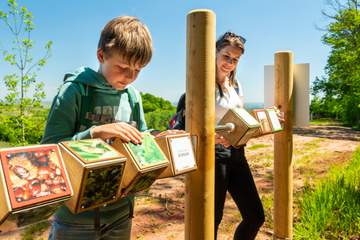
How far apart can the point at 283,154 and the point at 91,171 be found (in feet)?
6.36

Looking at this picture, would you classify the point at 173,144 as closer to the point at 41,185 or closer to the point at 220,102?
the point at 41,185

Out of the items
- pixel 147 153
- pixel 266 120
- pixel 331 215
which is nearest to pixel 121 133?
pixel 147 153

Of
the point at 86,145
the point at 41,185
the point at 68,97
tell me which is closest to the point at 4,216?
the point at 41,185

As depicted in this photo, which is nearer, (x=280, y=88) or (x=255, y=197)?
(x=255, y=197)

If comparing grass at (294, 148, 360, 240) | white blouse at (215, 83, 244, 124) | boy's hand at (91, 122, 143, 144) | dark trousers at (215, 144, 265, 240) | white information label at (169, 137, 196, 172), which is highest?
white blouse at (215, 83, 244, 124)

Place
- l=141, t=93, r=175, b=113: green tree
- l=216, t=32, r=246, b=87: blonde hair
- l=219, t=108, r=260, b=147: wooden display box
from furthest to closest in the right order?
l=141, t=93, r=175, b=113: green tree → l=216, t=32, r=246, b=87: blonde hair → l=219, t=108, r=260, b=147: wooden display box

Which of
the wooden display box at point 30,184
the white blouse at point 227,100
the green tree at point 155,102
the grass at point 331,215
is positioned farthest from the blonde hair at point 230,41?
the green tree at point 155,102

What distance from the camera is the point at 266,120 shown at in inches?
82.1

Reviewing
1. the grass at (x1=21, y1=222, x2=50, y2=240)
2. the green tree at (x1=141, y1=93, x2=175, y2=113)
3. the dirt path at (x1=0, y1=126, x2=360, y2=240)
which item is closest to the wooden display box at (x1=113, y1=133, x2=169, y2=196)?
the dirt path at (x1=0, y1=126, x2=360, y2=240)

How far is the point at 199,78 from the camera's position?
4.38 ft

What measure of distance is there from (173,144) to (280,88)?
4.90ft

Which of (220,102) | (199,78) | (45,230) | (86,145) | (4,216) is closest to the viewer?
(4,216)

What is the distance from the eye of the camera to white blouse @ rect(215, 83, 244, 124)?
199cm

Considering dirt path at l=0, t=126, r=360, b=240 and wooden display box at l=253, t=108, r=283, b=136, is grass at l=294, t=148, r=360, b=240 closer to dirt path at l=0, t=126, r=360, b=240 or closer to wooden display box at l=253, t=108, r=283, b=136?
dirt path at l=0, t=126, r=360, b=240
